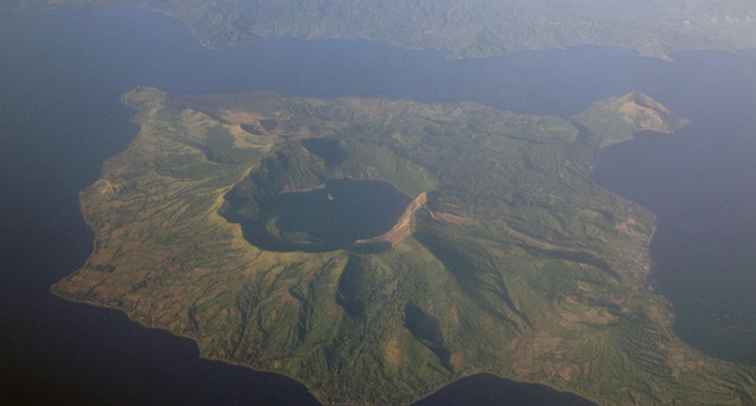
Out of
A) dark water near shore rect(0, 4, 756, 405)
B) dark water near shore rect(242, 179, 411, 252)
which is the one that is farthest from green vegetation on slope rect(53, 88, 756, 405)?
dark water near shore rect(242, 179, 411, 252)

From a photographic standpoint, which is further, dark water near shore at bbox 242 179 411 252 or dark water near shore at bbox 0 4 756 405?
dark water near shore at bbox 242 179 411 252

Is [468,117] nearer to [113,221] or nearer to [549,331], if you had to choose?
[549,331]

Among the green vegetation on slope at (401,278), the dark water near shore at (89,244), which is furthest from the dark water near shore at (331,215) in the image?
the dark water near shore at (89,244)

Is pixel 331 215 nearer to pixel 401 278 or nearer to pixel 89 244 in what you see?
pixel 401 278

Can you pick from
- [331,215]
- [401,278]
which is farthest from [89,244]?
[401,278]

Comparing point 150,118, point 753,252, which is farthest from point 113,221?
point 753,252

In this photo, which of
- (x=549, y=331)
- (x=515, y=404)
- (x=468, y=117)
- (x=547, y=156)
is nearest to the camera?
(x=515, y=404)

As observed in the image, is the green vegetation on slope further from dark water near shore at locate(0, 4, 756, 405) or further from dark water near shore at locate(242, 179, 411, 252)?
dark water near shore at locate(242, 179, 411, 252)

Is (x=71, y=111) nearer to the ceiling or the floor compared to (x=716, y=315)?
nearer to the ceiling
